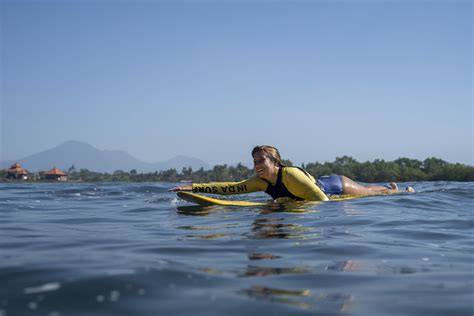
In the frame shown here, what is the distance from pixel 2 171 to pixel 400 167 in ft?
192

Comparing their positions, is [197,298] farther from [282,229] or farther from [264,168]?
[264,168]

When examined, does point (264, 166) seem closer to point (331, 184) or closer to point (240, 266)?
point (331, 184)

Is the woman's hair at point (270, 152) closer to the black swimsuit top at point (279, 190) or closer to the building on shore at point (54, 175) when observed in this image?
the black swimsuit top at point (279, 190)

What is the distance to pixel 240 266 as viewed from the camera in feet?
13.2

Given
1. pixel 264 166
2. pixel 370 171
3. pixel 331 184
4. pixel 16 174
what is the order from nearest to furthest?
1. pixel 264 166
2. pixel 331 184
3. pixel 370 171
4. pixel 16 174

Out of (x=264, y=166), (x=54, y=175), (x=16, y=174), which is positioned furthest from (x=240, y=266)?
(x=54, y=175)

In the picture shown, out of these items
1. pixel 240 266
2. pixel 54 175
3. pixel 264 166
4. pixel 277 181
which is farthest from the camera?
pixel 54 175

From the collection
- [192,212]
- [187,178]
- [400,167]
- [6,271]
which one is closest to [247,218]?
[192,212]

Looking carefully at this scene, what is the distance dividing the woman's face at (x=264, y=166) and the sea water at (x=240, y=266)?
71.3 inches

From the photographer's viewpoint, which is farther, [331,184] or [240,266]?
[331,184]

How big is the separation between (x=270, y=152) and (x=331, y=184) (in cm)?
269

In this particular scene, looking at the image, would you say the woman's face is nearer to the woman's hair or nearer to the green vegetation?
the woman's hair

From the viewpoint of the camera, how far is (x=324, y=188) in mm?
11344

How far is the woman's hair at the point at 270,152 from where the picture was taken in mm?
9336
